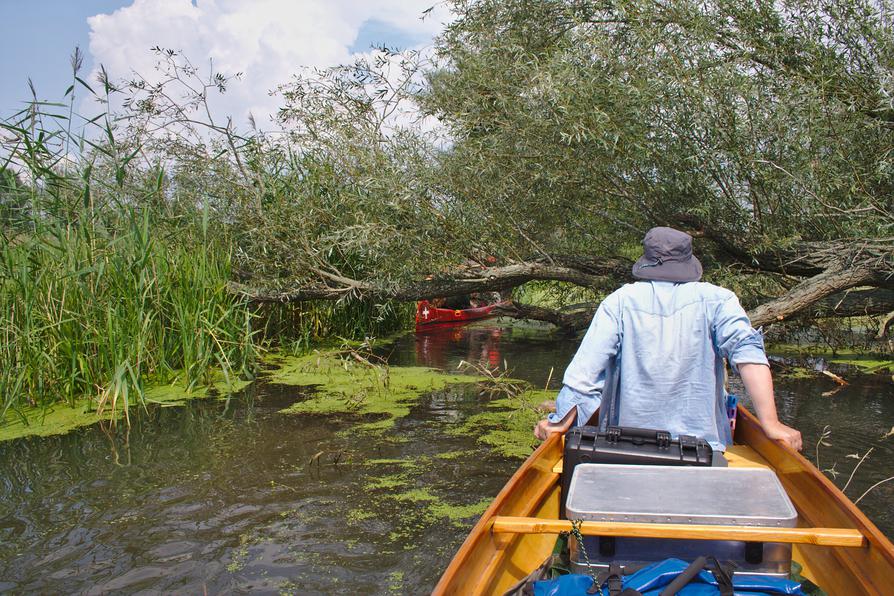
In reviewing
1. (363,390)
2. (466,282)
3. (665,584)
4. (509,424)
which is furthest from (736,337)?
(466,282)

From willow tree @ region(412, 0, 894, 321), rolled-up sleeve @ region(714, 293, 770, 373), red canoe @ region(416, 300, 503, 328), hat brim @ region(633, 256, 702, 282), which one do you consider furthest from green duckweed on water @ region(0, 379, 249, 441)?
red canoe @ region(416, 300, 503, 328)

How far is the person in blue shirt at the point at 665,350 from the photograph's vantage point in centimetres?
277

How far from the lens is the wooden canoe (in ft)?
6.75

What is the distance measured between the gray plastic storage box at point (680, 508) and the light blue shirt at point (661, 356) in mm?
525

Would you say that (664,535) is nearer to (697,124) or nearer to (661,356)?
(661,356)

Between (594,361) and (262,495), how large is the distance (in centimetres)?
247

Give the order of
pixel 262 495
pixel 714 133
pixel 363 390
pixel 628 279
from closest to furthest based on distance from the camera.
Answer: pixel 262 495 → pixel 714 133 → pixel 363 390 → pixel 628 279

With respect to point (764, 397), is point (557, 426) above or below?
below

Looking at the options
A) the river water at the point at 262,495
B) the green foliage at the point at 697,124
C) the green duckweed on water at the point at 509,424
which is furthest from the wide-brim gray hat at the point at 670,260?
the green foliage at the point at 697,124

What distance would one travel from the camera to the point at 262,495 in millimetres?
4387

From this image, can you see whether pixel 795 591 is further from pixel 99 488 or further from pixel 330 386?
pixel 330 386

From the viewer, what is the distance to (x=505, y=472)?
4.82 m

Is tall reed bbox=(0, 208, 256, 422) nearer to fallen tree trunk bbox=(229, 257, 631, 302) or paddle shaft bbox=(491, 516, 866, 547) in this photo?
fallen tree trunk bbox=(229, 257, 631, 302)

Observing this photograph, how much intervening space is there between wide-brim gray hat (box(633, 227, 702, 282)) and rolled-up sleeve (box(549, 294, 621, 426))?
0.62ft
